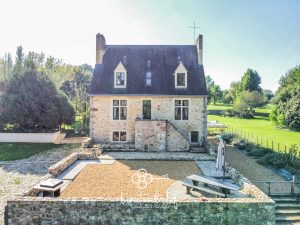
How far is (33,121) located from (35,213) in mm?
21990

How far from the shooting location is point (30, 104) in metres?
30.6

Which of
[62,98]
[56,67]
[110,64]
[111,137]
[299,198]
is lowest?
[299,198]

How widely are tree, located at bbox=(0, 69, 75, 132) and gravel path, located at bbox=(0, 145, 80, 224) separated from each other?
23.9 feet

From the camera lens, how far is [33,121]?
31516mm

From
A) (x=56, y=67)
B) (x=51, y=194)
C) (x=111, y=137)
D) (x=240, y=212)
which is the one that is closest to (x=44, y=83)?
(x=111, y=137)

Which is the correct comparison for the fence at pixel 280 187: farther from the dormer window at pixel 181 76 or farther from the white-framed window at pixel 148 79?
the white-framed window at pixel 148 79

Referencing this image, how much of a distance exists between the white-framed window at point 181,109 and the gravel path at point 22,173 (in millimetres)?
10666

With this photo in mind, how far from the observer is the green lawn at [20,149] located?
928 inches

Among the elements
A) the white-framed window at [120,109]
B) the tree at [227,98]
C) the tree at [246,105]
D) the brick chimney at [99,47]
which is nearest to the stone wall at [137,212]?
the white-framed window at [120,109]

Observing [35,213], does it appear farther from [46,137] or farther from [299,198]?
[46,137]

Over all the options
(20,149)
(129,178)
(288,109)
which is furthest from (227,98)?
(129,178)

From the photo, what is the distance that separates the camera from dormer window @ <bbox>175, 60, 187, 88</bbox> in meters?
26.8

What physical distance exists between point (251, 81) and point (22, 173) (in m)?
84.1

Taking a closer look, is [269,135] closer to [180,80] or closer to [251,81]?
[180,80]
